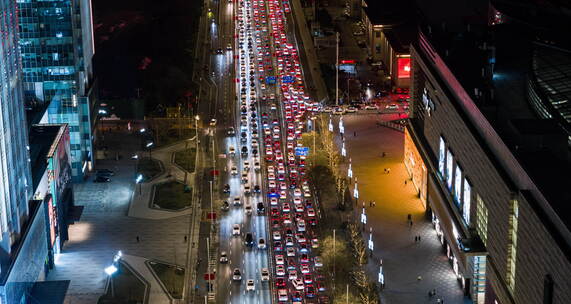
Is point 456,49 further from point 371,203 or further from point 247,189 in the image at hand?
point 247,189

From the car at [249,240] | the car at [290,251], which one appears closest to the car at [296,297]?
the car at [290,251]

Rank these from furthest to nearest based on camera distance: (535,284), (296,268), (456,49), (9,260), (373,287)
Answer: (456,49) → (296,268) → (373,287) → (9,260) → (535,284)

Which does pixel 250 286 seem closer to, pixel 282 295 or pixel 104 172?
pixel 282 295

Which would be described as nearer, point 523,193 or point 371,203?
point 523,193

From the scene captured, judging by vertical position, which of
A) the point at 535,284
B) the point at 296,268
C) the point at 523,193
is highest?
the point at 523,193

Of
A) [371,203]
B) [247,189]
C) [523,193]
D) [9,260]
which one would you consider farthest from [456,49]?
[9,260]

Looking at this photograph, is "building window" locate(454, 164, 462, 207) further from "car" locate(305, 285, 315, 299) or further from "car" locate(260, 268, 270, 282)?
"car" locate(260, 268, 270, 282)

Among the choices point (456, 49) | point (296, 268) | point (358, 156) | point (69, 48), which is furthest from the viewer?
point (358, 156)

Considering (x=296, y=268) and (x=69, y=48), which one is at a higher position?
(x=69, y=48)
